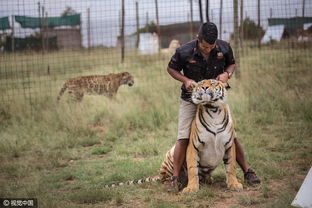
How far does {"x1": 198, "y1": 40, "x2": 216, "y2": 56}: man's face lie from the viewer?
15.7ft

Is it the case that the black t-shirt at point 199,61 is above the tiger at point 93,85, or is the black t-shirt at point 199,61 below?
above

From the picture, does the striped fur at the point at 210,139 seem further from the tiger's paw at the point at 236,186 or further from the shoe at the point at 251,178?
the shoe at the point at 251,178

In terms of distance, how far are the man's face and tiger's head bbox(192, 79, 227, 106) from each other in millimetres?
349

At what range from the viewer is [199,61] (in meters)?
4.93

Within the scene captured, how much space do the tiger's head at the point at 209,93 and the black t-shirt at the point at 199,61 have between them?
26 centimetres

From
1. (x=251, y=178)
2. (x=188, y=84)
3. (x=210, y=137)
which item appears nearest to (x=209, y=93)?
(x=188, y=84)

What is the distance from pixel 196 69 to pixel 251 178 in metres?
1.39

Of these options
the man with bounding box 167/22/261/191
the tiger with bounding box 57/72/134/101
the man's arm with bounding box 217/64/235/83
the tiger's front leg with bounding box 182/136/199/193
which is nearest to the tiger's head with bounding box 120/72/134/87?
the tiger with bounding box 57/72/134/101

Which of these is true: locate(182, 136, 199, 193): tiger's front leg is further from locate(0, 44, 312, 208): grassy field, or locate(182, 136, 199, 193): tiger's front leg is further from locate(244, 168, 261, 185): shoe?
locate(244, 168, 261, 185): shoe

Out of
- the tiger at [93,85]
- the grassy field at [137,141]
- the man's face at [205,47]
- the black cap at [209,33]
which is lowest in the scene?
the grassy field at [137,141]

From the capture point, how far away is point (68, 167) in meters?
6.49

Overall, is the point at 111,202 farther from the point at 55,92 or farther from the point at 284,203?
the point at 55,92

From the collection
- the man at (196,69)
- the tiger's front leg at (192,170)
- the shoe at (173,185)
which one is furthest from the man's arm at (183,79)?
the shoe at (173,185)

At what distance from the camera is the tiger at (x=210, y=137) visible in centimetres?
474
